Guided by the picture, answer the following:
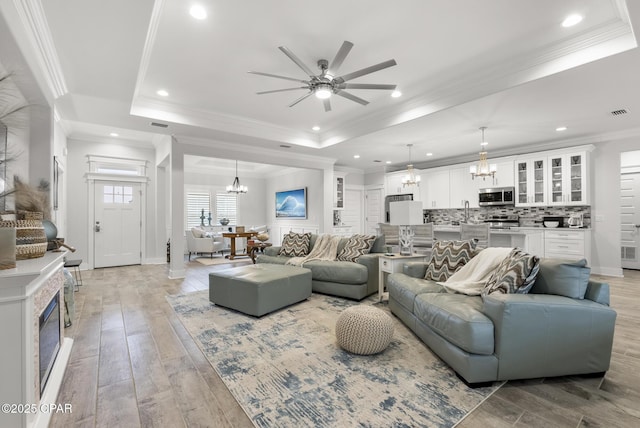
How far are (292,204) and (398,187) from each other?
3210 mm

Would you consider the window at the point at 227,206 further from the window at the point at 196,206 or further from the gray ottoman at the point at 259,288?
the gray ottoman at the point at 259,288

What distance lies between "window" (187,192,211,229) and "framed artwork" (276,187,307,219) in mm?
2282

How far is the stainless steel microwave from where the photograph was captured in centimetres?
635

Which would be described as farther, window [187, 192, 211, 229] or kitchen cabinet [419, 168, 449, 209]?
window [187, 192, 211, 229]

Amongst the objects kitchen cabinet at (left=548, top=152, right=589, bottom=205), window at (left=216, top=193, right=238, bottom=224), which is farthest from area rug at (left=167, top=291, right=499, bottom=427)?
window at (left=216, top=193, right=238, bottom=224)

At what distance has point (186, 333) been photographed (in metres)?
2.85

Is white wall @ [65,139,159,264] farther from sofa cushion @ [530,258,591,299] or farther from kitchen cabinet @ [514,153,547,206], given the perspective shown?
kitchen cabinet @ [514,153,547,206]

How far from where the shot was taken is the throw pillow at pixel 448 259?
3.13 meters

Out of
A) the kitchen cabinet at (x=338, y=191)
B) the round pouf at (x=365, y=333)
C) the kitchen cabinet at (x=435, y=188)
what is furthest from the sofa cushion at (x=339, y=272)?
the kitchen cabinet at (x=435, y=188)

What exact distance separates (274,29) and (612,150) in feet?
21.3

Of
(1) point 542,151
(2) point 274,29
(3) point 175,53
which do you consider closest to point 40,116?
(3) point 175,53

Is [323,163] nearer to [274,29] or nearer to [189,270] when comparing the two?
[189,270]

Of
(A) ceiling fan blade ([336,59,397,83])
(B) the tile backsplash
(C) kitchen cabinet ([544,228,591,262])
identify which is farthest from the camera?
(B) the tile backsplash

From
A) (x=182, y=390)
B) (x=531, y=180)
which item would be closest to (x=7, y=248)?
(x=182, y=390)
